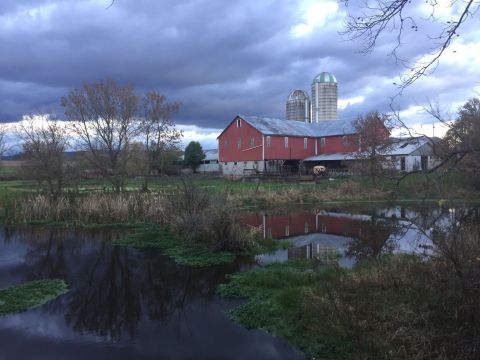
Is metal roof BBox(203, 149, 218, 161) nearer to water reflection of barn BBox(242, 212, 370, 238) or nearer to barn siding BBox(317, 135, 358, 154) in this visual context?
barn siding BBox(317, 135, 358, 154)

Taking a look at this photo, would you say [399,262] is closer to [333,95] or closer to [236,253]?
[236,253]

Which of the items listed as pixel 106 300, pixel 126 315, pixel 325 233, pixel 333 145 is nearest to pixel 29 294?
pixel 106 300

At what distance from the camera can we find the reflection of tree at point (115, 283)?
29.2ft

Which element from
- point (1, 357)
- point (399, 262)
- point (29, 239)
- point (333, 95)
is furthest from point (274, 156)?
A: point (1, 357)

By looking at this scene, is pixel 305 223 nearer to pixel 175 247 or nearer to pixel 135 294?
pixel 175 247

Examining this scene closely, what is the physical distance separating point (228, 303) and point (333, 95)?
71.5m

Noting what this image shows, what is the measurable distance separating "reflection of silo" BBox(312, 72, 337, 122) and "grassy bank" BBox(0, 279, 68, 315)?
68.8 m

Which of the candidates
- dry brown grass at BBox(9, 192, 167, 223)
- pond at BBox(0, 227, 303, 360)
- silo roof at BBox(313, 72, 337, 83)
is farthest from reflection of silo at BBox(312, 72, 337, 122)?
pond at BBox(0, 227, 303, 360)

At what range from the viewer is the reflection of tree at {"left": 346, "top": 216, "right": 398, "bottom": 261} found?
45.9 ft

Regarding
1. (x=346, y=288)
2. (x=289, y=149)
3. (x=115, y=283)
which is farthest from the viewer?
(x=289, y=149)

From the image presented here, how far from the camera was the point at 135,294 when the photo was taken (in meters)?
10.5

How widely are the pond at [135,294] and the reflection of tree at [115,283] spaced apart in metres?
0.02

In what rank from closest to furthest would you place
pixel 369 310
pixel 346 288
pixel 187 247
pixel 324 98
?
pixel 369 310, pixel 346 288, pixel 187 247, pixel 324 98

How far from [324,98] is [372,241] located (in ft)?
207
